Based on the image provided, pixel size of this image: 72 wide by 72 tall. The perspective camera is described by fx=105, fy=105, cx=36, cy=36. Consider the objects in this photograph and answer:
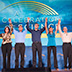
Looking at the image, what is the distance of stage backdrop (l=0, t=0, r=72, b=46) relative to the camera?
4.62 meters

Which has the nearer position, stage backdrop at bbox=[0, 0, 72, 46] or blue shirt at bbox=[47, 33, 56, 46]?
blue shirt at bbox=[47, 33, 56, 46]

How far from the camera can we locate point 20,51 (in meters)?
3.40

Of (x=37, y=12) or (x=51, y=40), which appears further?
(x=37, y=12)

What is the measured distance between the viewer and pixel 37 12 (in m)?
4.68

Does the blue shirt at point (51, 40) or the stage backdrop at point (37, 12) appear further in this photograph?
the stage backdrop at point (37, 12)

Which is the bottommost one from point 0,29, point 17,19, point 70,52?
point 70,52

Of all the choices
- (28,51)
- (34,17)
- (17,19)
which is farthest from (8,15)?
(28,51)

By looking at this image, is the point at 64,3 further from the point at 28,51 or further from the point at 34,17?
the point at 28,51

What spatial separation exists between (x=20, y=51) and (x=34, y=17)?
1872mm

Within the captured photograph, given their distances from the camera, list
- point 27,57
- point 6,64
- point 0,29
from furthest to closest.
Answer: point 0,29 → point 27,57 → point 6,64

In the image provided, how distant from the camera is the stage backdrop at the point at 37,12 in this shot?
4617 millimetres

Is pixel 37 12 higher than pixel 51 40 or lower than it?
higher

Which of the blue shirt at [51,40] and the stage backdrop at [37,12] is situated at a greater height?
the stage backdrop at [37,12]

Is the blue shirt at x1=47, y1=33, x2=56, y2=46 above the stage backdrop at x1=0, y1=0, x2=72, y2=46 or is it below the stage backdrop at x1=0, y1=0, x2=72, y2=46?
below
